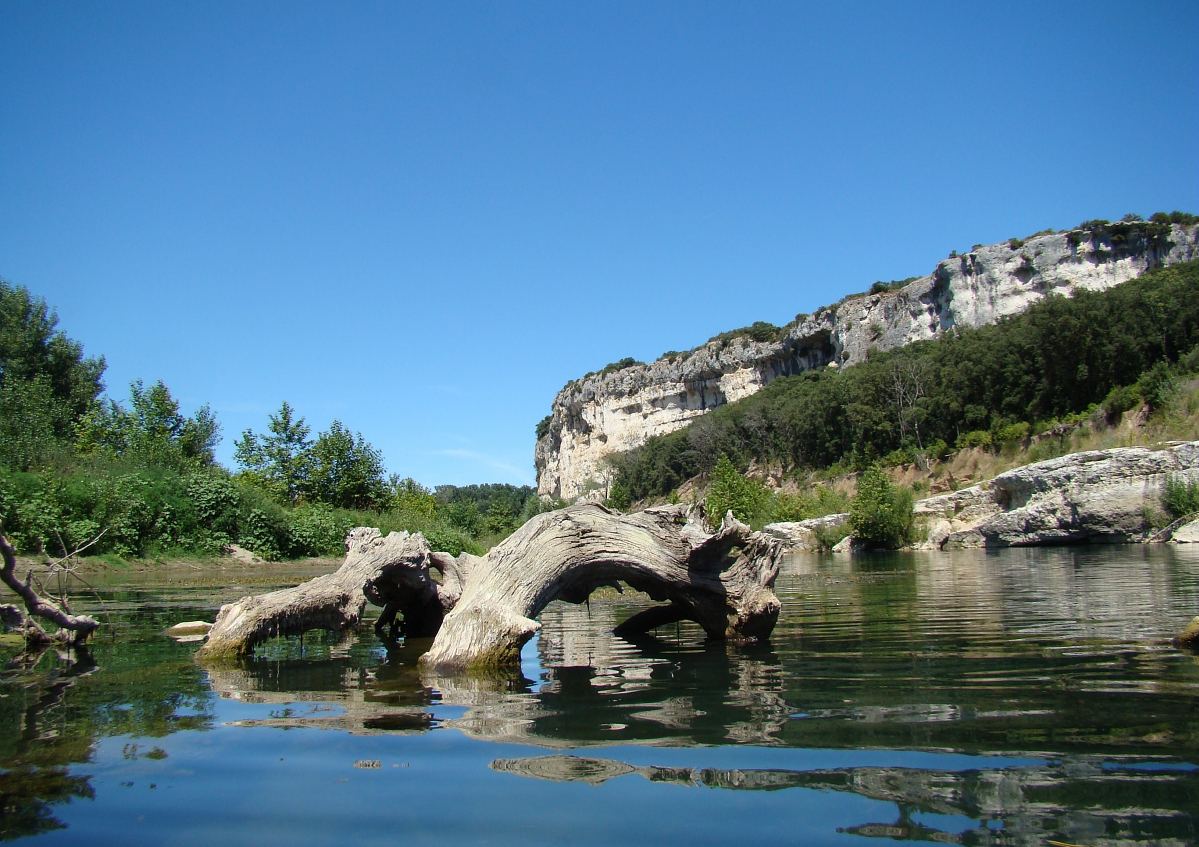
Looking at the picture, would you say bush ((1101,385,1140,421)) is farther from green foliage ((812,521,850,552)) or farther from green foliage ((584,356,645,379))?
green foliage ((584,356,645,379))

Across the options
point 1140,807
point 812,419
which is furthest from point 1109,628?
point 812,419

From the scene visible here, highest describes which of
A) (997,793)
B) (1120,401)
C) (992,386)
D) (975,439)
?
(992,386)

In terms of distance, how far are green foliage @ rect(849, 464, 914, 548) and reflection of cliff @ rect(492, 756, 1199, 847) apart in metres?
42.4

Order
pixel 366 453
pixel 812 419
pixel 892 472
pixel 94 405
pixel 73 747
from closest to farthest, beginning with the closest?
1. pixel 73 747
2. pixel 366 453
3. pixel 94 405
4. pixel 892 472
5. pixel 812 419

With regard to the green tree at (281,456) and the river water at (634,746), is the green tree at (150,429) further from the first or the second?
the river water at (634,746)

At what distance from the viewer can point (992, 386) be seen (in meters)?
67.5

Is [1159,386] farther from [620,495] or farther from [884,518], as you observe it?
[620,495]

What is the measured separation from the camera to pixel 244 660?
324 inches

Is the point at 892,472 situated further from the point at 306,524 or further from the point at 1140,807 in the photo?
the point at 1140,807

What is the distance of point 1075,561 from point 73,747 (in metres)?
23.6

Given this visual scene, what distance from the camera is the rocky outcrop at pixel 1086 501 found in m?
33.3

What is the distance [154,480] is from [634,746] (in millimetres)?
27692

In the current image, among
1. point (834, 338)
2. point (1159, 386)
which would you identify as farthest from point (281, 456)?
point (834, 338)

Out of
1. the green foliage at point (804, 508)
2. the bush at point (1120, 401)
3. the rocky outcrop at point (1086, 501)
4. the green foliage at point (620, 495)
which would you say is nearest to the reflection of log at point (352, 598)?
the rocky outcrop at point (1086, 501)
